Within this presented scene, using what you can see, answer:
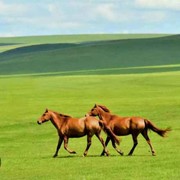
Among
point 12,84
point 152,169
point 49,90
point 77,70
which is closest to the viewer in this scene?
point 152,169

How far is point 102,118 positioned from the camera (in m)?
20.2

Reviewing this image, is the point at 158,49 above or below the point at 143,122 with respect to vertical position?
above

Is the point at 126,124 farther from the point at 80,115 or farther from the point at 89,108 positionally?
the point at 89,108

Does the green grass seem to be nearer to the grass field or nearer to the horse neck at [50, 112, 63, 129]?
the grass field

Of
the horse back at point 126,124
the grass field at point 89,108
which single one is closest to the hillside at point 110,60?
the grass field at point 89,108

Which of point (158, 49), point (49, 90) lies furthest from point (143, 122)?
point (158, 49)

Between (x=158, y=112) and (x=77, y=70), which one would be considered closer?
(x=158, y=112)

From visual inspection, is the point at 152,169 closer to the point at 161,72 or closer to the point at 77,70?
the point at 161,72

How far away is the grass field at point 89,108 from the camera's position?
17.5 m

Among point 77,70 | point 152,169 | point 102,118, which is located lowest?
point 152,169

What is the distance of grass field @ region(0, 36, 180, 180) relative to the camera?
691 inches

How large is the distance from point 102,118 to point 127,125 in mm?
797

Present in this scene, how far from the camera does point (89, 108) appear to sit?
42062mm

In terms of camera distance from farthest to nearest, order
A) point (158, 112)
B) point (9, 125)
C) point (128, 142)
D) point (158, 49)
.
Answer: point (158, 49) < point (158, 112) < point (9, 125) < point (128, 142)
